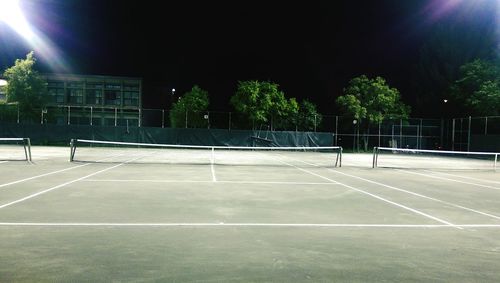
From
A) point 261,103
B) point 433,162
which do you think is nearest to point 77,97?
point 261,103

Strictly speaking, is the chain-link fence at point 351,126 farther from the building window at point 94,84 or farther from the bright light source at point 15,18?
the building window at point 94,84

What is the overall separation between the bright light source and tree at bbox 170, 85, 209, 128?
17813mm

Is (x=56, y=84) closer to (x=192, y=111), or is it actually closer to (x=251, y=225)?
(x=192, y=111)

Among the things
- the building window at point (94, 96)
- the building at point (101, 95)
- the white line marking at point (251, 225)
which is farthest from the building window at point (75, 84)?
the white line marking at point (251, 225)

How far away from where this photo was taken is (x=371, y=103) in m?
46.2

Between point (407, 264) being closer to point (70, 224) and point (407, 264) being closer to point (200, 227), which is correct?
point (200, 227)

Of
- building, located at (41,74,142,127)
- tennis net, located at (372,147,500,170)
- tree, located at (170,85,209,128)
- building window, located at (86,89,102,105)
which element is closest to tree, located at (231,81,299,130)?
tree, located at (170,85,209,128)

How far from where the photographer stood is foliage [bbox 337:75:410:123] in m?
45.7

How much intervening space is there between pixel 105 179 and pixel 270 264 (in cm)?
992

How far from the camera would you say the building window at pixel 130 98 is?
245 feet

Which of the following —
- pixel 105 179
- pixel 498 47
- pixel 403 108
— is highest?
pixel 498 47

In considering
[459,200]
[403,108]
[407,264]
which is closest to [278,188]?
[459,200]

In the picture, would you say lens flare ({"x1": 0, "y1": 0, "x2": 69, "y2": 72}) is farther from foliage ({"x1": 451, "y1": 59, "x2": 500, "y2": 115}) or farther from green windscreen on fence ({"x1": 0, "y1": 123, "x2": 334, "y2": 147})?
foliage ({"x1": 451, "y1": 59, "x2": 500, "y2": 115})

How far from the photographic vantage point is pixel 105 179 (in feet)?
45.3
